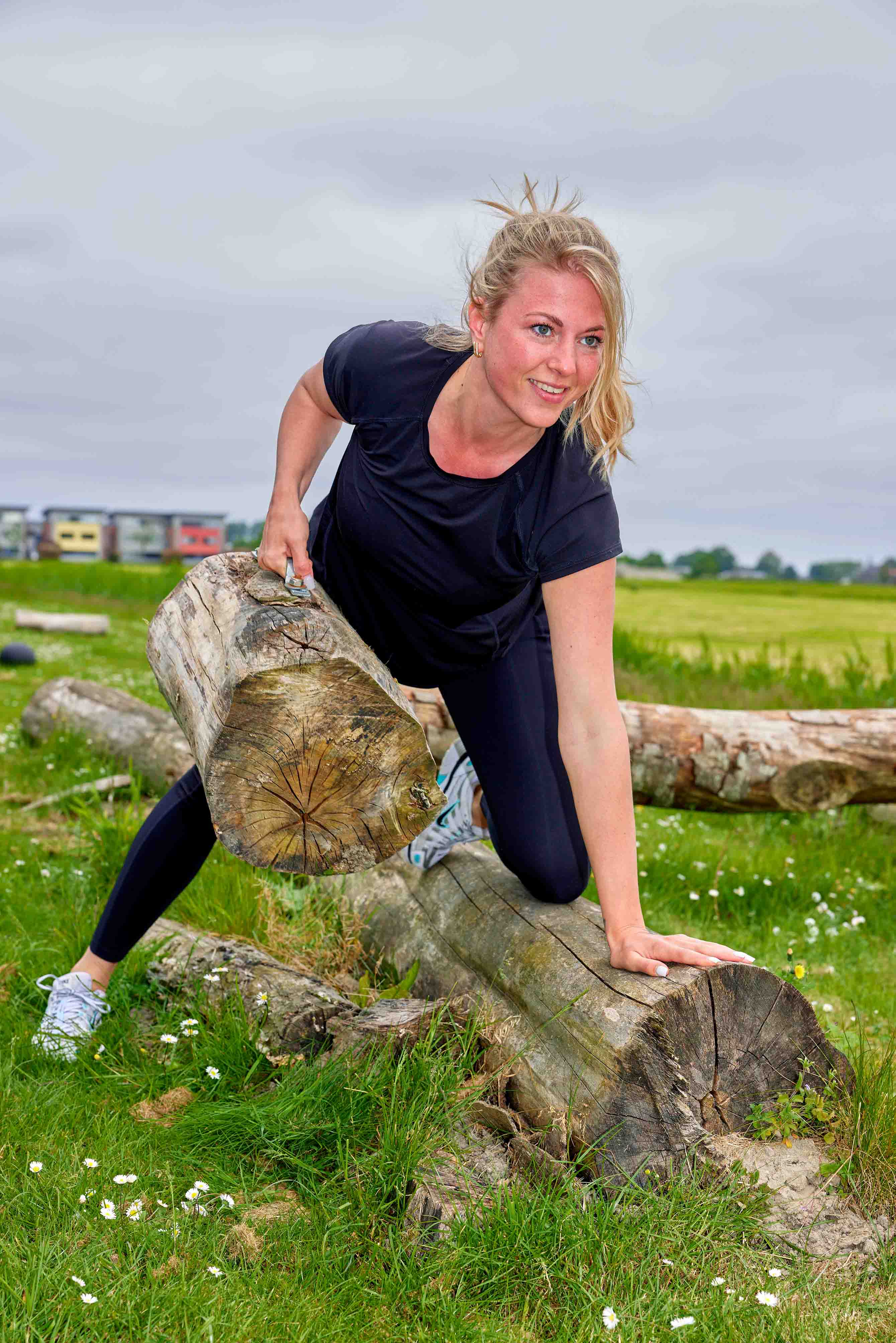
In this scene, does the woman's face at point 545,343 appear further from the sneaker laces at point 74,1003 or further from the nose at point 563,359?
the sneaker laces at point 74,1003

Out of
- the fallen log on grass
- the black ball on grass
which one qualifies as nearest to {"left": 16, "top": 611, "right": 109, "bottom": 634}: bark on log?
the black ball on grass

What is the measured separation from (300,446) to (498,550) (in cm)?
79

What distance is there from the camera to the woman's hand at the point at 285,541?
313cm

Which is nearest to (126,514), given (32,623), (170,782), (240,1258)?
(32,623)

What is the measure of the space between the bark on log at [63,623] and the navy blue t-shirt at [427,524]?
16.3 meters

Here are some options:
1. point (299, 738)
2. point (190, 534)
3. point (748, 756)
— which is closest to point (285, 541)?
point (299, 738)

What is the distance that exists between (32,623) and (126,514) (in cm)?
5335

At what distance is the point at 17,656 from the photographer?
13.5 metres

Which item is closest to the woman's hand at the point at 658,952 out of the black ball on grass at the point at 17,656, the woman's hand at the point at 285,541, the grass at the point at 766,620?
the woman's hand at the point at 285,541

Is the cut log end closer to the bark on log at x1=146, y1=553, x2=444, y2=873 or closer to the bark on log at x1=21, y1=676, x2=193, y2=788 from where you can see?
the bark on log at x1=146, y1=553, x2=444, y2=873

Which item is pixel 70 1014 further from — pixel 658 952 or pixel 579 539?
pixel 579 539

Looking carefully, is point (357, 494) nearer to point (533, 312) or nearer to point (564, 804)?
point (533, 312)

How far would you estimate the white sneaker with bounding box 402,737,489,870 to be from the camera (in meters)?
3.98

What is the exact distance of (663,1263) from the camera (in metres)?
2.33
